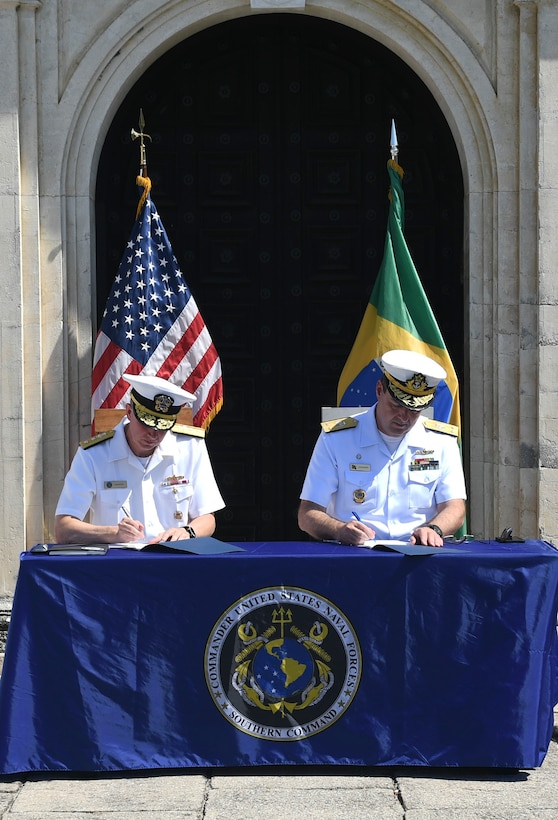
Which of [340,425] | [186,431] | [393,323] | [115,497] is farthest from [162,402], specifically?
[393,323]

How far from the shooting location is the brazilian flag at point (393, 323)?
7586mm

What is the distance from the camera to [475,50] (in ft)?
25.7

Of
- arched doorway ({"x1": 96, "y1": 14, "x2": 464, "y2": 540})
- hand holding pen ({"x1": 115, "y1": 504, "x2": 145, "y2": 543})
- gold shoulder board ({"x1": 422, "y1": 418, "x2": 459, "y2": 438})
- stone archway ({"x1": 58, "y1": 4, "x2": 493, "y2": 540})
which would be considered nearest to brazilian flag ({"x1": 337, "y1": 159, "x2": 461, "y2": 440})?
stone archway ({"x1": 58, "y1": 4, "x2": 493, "y2": 540})

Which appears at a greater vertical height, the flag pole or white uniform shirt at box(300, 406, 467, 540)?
the flag pole

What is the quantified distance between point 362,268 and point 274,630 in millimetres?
3487

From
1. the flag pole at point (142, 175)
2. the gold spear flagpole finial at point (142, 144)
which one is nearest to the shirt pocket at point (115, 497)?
the flag pole at point (142, 175)

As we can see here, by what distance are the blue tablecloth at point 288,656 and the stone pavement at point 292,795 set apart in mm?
79

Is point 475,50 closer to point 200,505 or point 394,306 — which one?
point 394,306

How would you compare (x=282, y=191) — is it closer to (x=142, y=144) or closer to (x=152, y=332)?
(x=142, y=144)

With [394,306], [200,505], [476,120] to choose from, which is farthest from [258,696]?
[476,120]

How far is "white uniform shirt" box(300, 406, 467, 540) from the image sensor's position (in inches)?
237

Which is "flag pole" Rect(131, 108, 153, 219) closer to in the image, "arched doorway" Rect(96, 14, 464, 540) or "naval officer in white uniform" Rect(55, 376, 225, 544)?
"arched doorway" Rect(96, 14, 464, 540)

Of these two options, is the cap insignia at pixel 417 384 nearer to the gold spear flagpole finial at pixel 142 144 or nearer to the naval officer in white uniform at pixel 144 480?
the naval officer in white uniform at pixel 144 480

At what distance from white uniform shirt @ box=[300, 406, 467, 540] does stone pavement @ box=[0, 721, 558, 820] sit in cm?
115
